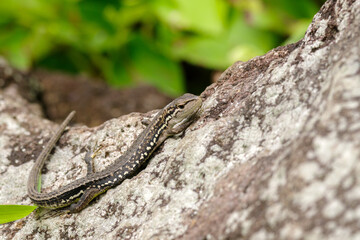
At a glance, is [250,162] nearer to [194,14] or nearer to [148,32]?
[194,14]

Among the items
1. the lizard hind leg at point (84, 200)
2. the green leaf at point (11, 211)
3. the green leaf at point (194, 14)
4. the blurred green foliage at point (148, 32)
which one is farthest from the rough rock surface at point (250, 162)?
the blurred green foliage at point (148, 32)

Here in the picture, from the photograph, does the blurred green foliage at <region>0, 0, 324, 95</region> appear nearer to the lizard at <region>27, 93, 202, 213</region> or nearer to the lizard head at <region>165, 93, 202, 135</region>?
the lizard head at <region>165, 93, 202, 135</region>

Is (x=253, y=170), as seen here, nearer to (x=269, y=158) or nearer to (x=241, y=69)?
(x=269, y=158)

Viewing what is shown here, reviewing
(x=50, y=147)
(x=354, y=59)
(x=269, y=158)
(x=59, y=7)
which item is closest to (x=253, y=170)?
(x=269, y=158)

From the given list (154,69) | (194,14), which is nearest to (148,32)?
(154,69)

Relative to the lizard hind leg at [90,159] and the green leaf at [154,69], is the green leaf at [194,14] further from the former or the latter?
the lizard hind leg at [90,159]

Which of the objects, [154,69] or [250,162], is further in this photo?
[154,69]

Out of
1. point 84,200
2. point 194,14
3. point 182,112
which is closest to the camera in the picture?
point 84,200
